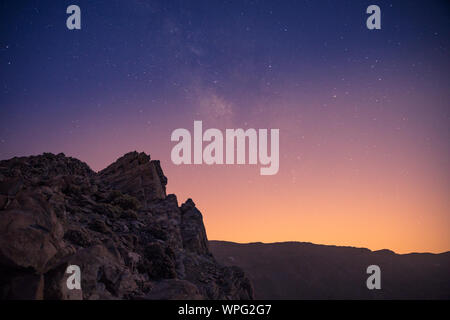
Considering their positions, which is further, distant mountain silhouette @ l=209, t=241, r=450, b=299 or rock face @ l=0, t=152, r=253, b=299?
distant mountain silhouette @ l=209, t=241, r=450, b=299

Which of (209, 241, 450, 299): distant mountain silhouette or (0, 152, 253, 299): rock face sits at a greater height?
(0, 152, 253, 299): rock face

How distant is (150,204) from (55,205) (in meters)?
15.9

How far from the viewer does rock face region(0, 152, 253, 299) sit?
8891mm

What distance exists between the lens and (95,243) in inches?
543

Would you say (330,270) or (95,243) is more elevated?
(95,243)

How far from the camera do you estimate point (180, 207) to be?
32531 millimetres

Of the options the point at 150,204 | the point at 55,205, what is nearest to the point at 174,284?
the point at 55,205

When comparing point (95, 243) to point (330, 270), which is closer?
point (95, 243)

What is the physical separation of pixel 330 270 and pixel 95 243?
12399 centimetres

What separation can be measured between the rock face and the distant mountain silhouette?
Result: 7435 cm

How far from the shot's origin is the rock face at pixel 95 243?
8891mm

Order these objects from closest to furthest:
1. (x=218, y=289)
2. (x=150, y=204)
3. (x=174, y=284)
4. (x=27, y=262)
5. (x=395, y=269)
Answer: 1. (x=27, y=262)
2. (x=174, y=284)
3. (x=218, y=289)
4. (x=150, y=204)
5. (x=395, y=269)

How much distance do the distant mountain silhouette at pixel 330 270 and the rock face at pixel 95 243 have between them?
74.3 metres
